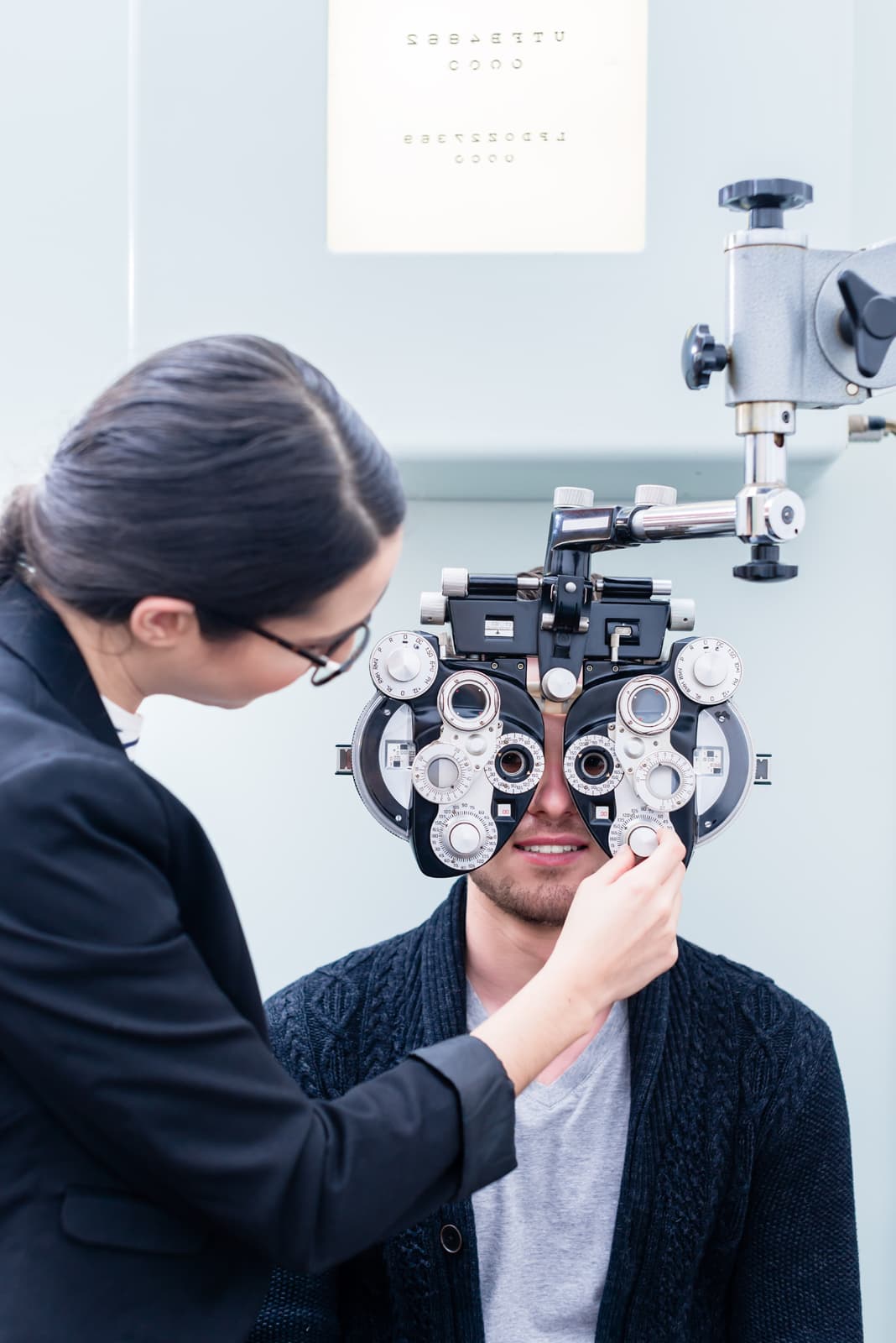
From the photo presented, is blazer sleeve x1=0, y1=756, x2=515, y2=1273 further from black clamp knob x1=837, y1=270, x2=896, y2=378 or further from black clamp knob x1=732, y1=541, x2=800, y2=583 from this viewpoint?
black clamp knob x1=837, y1=270, x2=896, y2=378

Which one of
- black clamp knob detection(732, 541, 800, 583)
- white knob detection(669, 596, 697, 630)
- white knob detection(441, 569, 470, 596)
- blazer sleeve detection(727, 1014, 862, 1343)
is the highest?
black clamp knob detection(732, 541, 800, 583)

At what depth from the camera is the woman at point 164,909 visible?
0.76 m

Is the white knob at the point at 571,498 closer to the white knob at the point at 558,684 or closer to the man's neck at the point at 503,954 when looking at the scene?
the white knob at the point at 558,684

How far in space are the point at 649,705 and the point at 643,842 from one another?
0.34ft

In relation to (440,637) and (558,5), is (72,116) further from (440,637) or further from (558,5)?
(440,637)

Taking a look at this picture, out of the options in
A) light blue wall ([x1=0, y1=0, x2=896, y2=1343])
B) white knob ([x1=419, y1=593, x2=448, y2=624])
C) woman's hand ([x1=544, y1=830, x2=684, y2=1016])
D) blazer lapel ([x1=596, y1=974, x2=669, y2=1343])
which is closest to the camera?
woman's hand ([x1=544, y1=830, x2=684, y2=1016])

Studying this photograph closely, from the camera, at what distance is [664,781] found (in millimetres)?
1037

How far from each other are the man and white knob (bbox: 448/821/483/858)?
18 centimetres

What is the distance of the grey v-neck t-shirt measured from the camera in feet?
3.99

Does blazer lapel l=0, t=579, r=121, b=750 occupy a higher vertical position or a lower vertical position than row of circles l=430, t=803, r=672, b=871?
higher

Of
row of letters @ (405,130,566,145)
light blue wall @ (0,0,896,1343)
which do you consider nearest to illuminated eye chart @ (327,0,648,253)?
row of letters @ (405,130,566,145)

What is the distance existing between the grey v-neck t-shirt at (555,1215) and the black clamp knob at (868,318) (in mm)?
705

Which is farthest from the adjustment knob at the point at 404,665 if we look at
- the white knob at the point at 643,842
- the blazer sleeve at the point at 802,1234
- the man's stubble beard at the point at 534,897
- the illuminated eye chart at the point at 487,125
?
the blazer sleeve at the point at 802,1234

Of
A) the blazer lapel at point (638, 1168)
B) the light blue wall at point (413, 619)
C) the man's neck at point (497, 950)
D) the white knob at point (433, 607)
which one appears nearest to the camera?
the white knob at point (433, 607)
